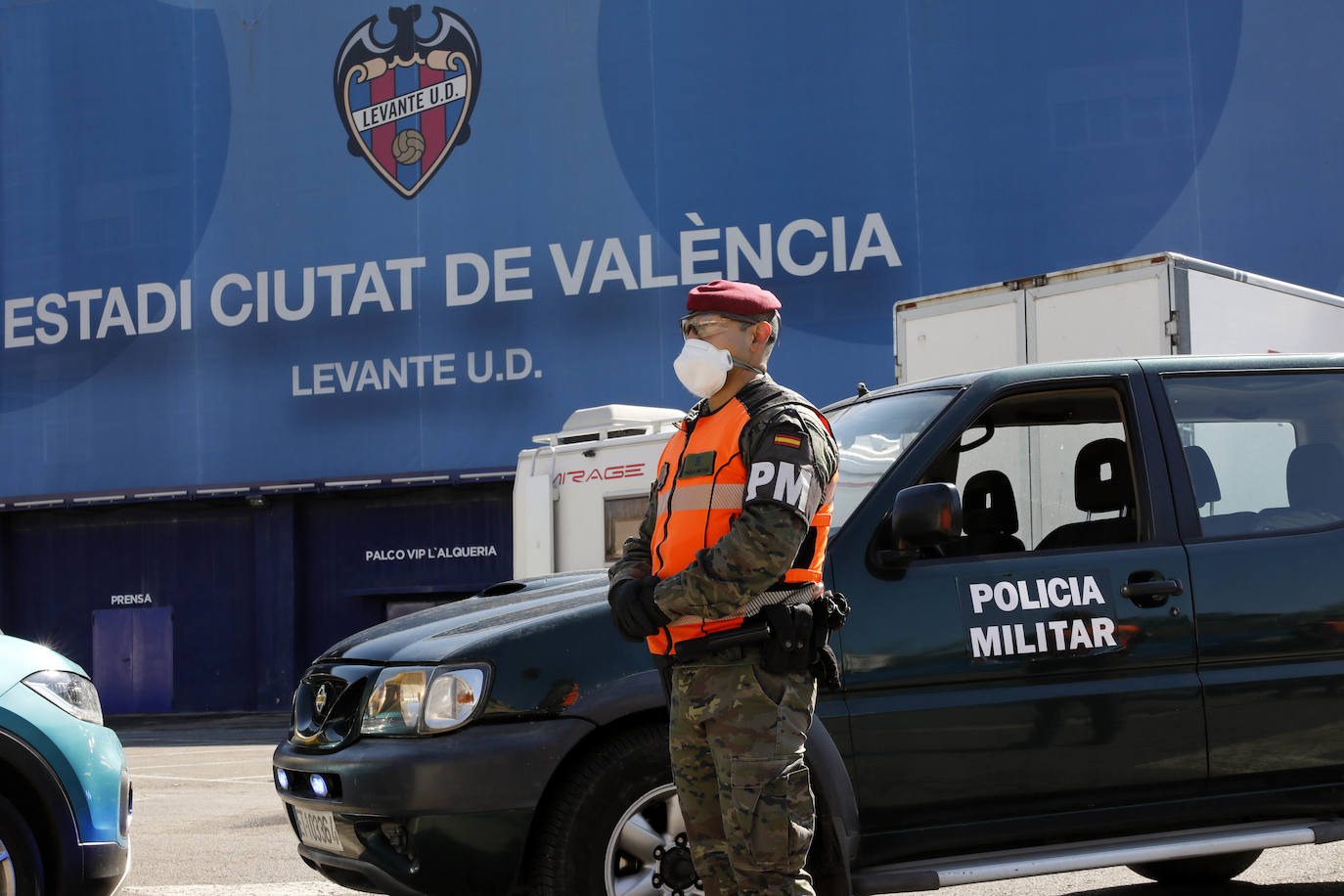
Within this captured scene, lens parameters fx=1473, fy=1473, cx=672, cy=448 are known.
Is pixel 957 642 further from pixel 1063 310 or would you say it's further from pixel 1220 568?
pixel 1063 310

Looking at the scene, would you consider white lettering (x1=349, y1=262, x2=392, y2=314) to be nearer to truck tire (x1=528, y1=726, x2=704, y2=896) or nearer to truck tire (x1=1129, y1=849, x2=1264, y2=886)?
truck tire (x1=1129, y1=849, x2=1264, y2=886)

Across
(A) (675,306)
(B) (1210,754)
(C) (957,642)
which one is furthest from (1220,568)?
(A) (675,306)

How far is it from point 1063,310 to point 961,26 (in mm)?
15862

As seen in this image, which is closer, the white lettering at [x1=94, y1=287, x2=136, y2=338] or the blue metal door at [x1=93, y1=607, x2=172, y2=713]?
the blue metal door at [x1=93, y1=607, x2=172, y2=713]

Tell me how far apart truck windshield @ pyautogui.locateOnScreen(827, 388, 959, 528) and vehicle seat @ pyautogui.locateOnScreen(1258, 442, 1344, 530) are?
1116mm

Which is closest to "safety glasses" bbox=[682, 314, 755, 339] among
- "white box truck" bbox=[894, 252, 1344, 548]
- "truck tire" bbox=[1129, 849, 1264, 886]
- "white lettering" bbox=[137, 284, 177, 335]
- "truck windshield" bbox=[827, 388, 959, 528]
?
"truck windshield" bbox=[827, 388, 959, 528]

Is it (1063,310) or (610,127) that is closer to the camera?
(1063,310)

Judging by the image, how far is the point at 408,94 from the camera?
2598cm

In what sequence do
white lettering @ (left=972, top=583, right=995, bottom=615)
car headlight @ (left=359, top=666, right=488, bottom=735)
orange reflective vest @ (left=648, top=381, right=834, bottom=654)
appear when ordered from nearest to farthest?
orange reflective vest @ (left=648, top=381, right=834, bottom=654) → car headlight @ (left=359, top=666, right=488, bottom=735) → white lettering @ (left=972, top=583, right=995, bottom=615)

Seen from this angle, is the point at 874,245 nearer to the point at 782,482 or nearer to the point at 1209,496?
the point at 1209,496

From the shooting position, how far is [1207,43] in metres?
23.0

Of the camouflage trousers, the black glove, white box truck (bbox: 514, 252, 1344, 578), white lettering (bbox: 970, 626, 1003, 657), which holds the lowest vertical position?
the camouflage trousers

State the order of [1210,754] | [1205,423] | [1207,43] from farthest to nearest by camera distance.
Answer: [1207,43] → [1205,423] → [1210,754]

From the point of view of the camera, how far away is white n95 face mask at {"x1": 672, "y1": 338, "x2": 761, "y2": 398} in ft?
11.8
